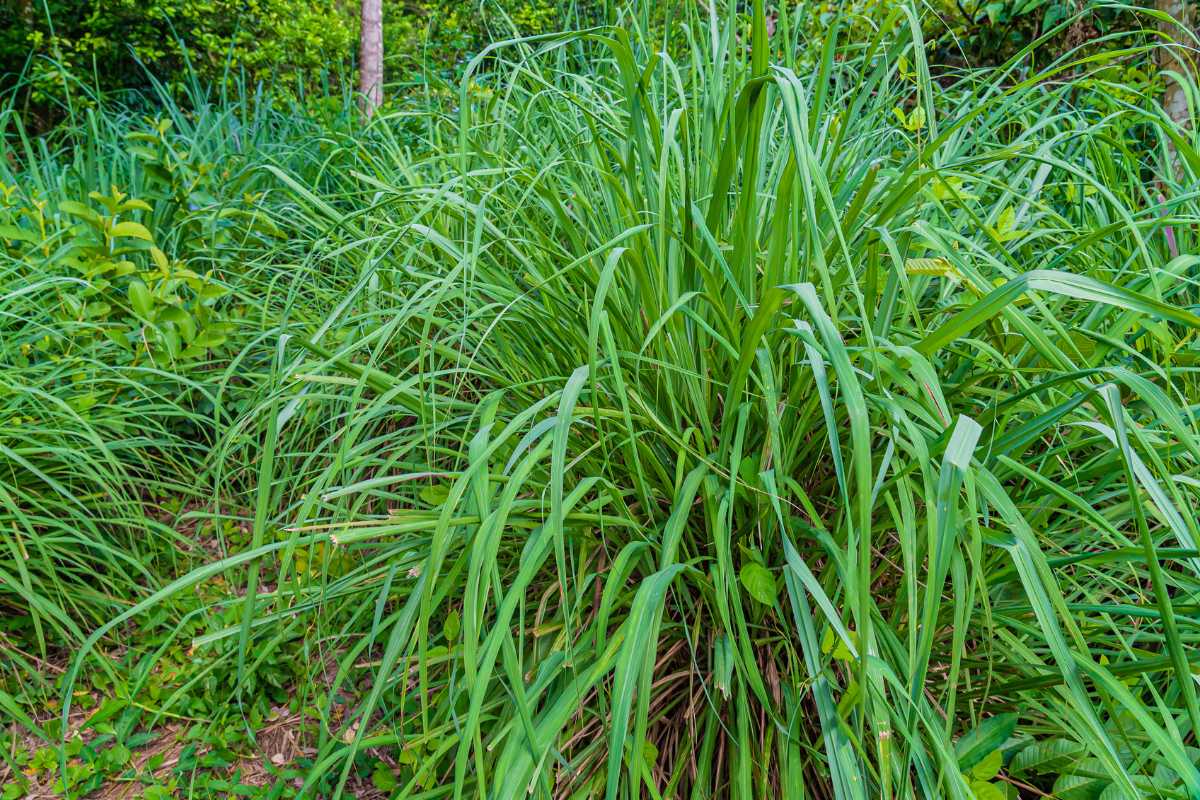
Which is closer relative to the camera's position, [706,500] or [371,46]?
[706,500]

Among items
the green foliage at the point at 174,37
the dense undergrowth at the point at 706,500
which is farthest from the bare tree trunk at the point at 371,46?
the dense undergrowth at the point at 706,500

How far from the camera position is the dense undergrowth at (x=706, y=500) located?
3.45 feet

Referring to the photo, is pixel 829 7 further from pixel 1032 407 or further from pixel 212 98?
pixel 212 98

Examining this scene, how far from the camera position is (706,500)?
125 cm

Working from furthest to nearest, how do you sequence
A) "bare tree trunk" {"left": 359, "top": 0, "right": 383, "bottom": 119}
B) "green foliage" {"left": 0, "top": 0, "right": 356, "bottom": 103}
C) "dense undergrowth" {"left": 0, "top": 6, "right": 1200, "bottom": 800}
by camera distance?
"green foliage" {"left": 0, "top": 0, "right": 356, "bottom": 103}
"bare tree trunk" {"left": 359, "top": 0, "right": 383, "bottom": 119}
"dense undergrowth" {"left": 0, "top": 6, "right": 1200, "bottom": 800}

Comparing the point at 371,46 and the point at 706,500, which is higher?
the point at 371,46

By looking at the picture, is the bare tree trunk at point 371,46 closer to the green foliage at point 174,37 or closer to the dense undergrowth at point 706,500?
the green foliage at point 174,37

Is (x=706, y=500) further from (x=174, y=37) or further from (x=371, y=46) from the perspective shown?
(x=174, y=37)

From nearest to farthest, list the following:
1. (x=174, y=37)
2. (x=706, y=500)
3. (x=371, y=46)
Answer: (x=706, y=500) < (x=371, y=46) < (x=174, y=37)

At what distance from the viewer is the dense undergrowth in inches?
41.4

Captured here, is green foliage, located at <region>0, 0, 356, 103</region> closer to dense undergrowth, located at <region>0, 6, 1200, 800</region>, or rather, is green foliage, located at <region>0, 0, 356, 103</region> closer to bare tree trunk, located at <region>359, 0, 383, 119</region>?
Answer: bare tree trunk, located at <region>359, 0, 383, 119</region>

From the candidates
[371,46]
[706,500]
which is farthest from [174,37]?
[706,500]

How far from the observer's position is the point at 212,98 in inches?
220

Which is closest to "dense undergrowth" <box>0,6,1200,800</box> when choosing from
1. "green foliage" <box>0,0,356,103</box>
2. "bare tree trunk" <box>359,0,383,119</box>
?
"bare tree trunk" <box>359,0,383,119</box>
